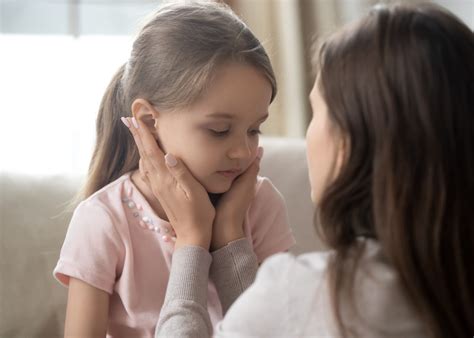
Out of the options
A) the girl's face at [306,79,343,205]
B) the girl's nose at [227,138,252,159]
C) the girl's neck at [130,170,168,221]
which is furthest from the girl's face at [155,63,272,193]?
the girl's face at [306,79,343,205]

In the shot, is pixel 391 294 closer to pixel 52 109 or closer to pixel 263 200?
pixel 263 200

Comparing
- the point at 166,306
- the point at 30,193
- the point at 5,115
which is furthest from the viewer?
the point at 5,115

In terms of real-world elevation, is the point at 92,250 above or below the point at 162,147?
below

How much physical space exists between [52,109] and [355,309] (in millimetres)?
1531

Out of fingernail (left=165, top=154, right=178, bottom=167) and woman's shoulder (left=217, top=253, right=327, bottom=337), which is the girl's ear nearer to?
fingernail (left=165, top=154, right=178, bottom=167)

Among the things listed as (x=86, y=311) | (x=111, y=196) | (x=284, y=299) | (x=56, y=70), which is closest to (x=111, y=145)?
(x=111, y=196)

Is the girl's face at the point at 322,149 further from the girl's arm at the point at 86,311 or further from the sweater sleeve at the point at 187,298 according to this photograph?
the girl's arm at the point at 86,311

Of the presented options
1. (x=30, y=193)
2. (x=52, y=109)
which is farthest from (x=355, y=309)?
(x=52, y=109)

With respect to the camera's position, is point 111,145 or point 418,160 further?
point 111,145

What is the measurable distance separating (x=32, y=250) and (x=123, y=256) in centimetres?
44

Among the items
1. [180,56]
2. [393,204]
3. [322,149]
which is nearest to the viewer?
[393,204]

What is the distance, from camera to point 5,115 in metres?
2.23

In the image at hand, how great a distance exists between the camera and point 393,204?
0.98m

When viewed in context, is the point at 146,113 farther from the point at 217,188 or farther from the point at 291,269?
the point at 291,269
